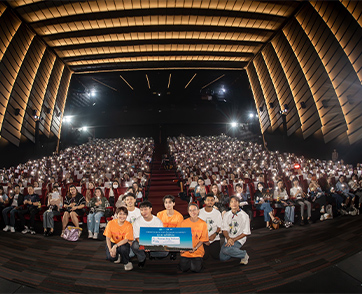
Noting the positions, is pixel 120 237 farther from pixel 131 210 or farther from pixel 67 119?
pixel 67 119

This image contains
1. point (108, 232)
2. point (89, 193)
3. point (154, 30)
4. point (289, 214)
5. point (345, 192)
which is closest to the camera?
point (108, 232)

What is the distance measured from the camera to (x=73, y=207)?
5102 millimetres

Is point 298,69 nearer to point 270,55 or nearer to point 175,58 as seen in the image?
point 270,55

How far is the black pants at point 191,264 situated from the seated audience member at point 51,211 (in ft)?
12.0

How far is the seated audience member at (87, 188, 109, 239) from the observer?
4.92 m

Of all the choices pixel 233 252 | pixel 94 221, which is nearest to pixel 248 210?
pixel 233 252

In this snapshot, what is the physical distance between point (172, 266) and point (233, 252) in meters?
1.09

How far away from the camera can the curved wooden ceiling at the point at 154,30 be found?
13.3m

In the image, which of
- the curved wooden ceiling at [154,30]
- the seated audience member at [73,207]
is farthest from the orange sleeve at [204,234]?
the curved wooden ceiling at [154,30]

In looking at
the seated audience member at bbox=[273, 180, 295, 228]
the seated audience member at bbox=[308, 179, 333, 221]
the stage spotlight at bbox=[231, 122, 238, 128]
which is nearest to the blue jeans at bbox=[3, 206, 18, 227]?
the seated audience member at bbox=[273, 180, 295, 228]

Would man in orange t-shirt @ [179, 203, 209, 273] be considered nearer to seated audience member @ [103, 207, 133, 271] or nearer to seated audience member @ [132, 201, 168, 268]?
seated audience member @ [132, 201, 168, 268]

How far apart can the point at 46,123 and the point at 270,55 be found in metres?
20.2

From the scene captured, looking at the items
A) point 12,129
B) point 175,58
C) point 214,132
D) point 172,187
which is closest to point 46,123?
point 12,129

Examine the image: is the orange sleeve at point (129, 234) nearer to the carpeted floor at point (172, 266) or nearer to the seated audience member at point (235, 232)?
the carpeted floor at point (172, 266)
